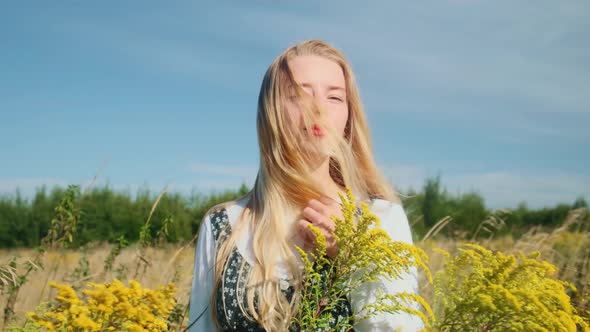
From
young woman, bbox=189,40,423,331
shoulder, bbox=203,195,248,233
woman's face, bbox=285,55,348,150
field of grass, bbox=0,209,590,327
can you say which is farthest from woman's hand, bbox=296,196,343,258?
field of grass, bbox=0,209,590,327

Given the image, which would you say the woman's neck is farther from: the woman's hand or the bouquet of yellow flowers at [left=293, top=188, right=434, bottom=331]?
the bouquet of yellow flowers at [left=293, top=188, right=434, bottom=331]

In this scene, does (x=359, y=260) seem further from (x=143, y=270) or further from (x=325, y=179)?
(x=143, y=270)

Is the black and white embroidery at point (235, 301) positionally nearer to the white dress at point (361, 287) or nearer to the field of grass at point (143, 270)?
the white dress at point (361, 287)

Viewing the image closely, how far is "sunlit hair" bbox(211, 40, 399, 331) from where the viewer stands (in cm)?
194

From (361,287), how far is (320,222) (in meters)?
0.28

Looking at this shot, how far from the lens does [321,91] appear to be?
7.14 feet

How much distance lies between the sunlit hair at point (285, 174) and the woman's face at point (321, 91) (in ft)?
0.08

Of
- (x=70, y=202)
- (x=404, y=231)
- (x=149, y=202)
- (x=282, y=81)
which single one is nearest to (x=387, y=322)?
(x=404, y=231)

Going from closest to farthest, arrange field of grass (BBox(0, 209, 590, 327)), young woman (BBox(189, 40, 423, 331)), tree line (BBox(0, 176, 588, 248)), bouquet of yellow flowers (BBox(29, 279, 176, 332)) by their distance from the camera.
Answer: bouquet of yellow flowers (BBox(29, 279, 176, 332)) < young woman (BBox(189, 40, 423, 331)) < field of grass (BBox(0, 209, 590, 327)) < tree line (BBox(0, 176, 588, 248))

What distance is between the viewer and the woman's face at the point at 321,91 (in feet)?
6.89

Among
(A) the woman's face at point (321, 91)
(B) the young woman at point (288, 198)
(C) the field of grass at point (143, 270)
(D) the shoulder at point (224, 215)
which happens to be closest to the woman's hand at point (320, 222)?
(B) the young woman at point (288, 198)

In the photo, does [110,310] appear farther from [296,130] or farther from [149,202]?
[149,202]

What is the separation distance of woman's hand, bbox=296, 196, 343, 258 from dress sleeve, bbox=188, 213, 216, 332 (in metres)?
0.55

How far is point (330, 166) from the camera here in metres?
2.40
